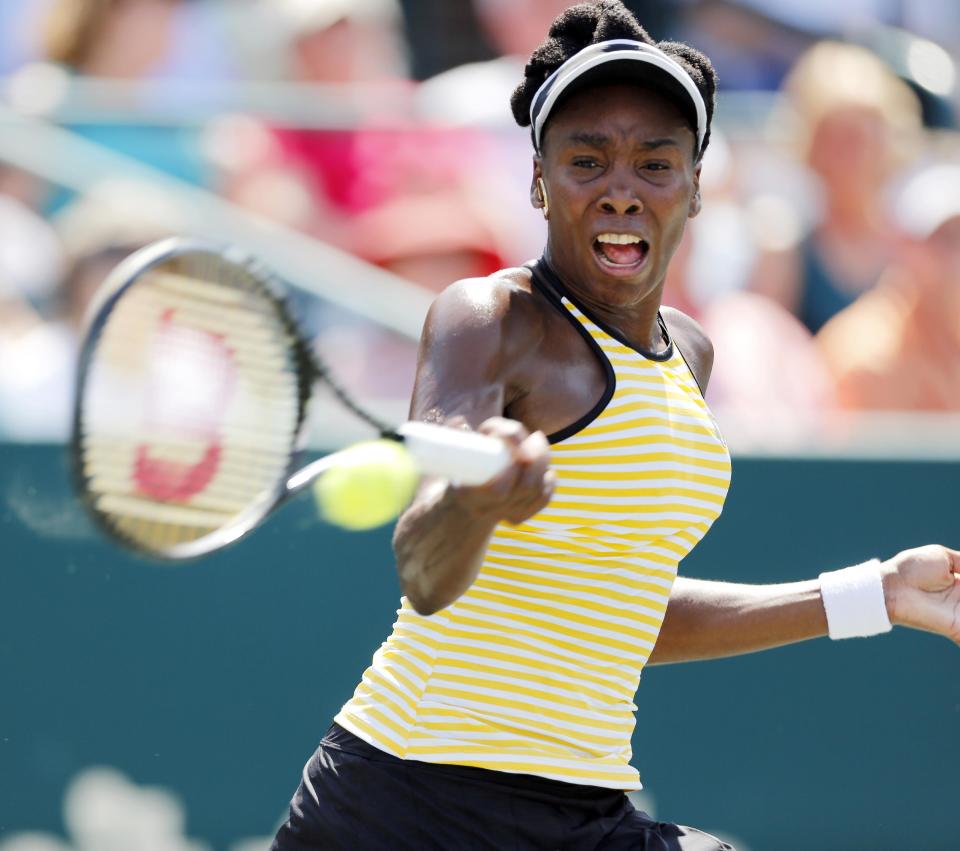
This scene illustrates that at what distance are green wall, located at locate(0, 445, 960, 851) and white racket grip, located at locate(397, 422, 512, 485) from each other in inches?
98.1

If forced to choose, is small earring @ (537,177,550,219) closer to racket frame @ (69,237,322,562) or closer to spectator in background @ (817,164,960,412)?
racket frame @ (69,237,322,562)

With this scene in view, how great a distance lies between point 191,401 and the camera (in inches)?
106

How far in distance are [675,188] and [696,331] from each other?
0.50 metres

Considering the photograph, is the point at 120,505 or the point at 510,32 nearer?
the point at 120,505

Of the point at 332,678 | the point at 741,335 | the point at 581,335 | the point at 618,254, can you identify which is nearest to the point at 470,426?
the point at 581,335

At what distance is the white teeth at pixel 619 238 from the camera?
2535mm

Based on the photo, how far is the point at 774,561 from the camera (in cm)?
460

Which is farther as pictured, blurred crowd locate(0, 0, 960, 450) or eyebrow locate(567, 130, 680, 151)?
blurred crowd locate(0, 0, 960, 450)

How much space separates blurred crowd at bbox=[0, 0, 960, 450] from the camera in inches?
186

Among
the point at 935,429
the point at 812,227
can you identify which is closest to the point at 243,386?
the point at 935,429

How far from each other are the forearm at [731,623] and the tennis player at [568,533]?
335 mm

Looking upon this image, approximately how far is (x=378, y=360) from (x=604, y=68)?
2327 mm

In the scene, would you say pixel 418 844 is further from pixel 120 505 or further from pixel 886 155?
pixel 886 155

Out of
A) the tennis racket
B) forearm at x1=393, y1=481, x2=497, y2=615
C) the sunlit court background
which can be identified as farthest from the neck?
the sunlit court background
